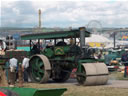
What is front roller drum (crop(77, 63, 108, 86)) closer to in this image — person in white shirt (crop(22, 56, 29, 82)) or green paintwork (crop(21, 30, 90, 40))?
green paintwork (crop(21, 30, 90, 40))

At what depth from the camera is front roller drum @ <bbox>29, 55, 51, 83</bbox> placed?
52.7ft

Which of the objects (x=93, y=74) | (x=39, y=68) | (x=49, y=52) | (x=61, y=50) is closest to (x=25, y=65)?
(x=39, y=68)

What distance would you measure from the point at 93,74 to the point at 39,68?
3179mm

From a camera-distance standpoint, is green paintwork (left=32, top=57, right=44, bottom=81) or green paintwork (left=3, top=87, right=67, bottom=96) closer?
green paintwork (left=3, top=87, right=67, bottom=96)

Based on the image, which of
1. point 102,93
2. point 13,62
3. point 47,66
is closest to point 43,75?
point 47,66

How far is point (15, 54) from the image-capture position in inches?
687

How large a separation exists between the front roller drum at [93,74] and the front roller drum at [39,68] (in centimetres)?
170

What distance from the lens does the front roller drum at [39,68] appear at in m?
16.1

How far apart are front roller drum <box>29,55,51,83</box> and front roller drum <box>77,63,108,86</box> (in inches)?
66.8

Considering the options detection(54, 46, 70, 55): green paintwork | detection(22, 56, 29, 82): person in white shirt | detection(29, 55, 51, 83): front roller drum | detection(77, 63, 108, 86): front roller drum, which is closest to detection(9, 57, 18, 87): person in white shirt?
detection(22, 56, 29, 82): person in white shirt

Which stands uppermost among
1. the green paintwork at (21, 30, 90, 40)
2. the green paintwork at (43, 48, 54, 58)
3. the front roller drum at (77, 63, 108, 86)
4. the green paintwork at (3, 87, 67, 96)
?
the green paintwork at (21, 30, 90, 40)

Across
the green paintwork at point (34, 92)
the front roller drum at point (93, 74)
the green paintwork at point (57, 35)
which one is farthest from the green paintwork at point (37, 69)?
the green paintwork at point (34, 92)

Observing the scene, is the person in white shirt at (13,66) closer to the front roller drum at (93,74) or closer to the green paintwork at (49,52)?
the green paintwork at (49,52)

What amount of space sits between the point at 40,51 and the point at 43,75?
1722 mm
